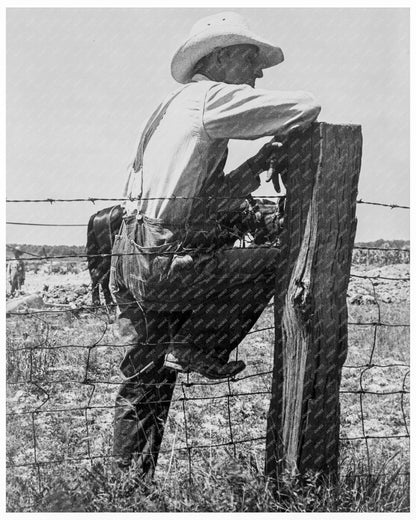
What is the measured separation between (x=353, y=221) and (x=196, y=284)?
849mm

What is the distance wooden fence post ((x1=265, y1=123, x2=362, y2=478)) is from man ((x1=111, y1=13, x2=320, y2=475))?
32 centimetres

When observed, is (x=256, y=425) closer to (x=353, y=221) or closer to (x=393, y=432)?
(x=393, y=432)

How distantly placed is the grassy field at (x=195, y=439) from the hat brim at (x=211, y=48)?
5.01 feet

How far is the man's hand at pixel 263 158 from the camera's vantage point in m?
3.47

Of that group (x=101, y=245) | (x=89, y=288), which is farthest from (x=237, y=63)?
(x=89, y=288)

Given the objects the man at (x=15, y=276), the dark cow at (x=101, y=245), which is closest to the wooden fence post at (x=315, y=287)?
the dark cow at (x=101, y=245)

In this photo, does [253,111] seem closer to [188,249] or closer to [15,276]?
[188,249]

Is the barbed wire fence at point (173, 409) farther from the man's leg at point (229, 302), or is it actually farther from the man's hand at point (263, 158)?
the man's hand at point (263, 158)

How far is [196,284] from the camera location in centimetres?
364

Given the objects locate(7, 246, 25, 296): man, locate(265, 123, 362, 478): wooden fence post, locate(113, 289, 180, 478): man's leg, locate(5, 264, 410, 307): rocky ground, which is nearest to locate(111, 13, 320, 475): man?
locate(113, 289, 180, 478): man's leg

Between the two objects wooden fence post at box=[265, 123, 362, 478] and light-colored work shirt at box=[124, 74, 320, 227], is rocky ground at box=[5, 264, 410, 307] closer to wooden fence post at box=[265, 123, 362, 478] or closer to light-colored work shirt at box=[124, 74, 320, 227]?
light-colored work shirt at box=[124, 74, 320, 227]

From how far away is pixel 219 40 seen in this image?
3.72 m
